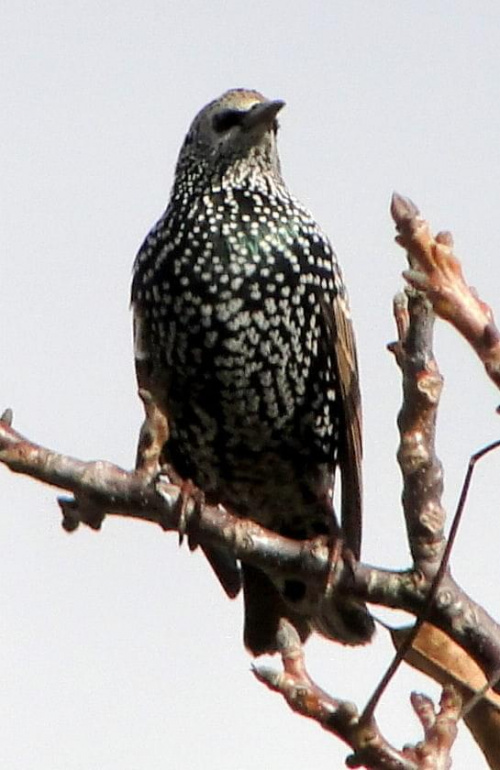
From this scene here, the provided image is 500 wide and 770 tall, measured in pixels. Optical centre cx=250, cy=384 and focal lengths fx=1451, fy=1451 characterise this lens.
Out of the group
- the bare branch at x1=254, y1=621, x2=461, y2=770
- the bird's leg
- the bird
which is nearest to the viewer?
the bare branch at x1=254, y1=621, x2=461, y2=770

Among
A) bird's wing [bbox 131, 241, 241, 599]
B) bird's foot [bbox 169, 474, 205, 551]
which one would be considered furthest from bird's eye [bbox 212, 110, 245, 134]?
bird's foot [bbox 169, 474, 205, 551]

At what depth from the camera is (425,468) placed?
3.67m

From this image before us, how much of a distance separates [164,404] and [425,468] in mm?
2316

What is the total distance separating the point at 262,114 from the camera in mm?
6320

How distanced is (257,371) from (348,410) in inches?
16.5

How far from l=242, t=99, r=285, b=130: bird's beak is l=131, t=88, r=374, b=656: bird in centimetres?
2

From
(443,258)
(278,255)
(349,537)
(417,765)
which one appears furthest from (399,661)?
(278,255)

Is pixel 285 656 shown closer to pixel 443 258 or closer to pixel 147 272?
pixel 443 258

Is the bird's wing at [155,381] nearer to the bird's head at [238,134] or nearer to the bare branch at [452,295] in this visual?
the bird's head at [238,134]

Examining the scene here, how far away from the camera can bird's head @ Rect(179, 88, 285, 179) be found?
6.41 metres

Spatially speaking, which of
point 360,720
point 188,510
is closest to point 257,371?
point 188,510

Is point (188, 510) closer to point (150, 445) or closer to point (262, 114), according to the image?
point (150, 445)

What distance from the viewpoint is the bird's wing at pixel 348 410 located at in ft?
19.2

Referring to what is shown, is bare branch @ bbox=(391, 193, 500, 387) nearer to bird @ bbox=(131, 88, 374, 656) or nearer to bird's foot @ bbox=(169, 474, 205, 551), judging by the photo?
bird's foot @ bbox=(169, 474, 205, 551)
